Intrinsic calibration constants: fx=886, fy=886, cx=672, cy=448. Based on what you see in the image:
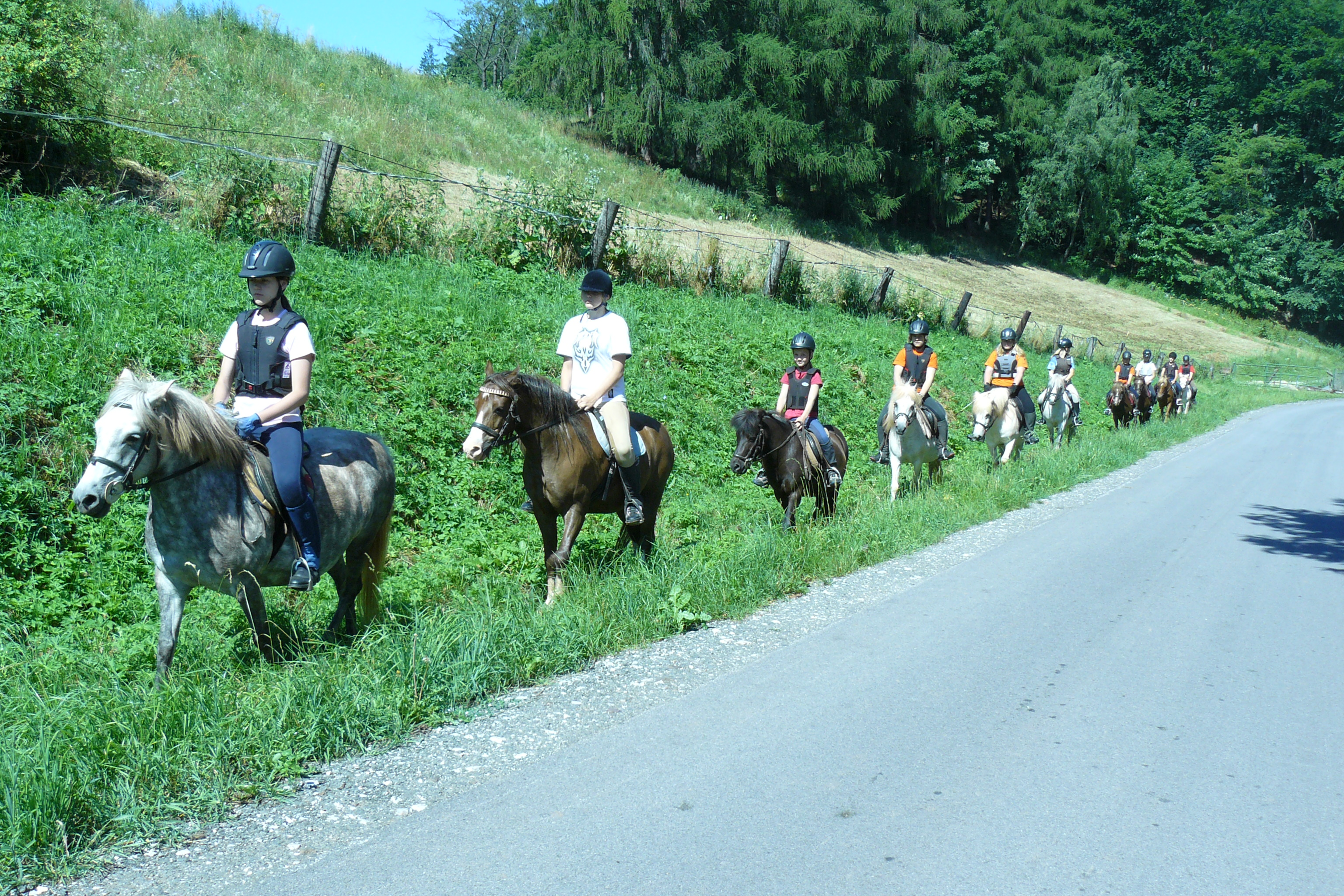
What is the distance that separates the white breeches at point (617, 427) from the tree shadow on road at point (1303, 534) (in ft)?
24.0

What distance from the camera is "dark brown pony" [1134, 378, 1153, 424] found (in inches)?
1001

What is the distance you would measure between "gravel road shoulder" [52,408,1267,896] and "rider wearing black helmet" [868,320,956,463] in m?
5.44

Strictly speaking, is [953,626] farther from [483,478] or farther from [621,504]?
[483,478]

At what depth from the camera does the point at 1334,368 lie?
201 feet

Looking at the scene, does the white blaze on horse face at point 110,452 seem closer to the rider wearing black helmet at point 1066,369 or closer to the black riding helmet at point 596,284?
the black riding helmet at point 596,284

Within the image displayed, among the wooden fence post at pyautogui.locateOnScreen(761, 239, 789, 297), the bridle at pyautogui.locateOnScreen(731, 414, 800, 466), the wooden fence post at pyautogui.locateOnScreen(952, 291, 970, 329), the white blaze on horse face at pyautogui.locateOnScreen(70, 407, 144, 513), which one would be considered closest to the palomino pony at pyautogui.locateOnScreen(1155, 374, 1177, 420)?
the wooden fence post at pyautogui.locateOnScreen(952, 291, 970, 329)

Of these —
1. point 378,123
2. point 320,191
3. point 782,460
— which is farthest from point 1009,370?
point 378,123

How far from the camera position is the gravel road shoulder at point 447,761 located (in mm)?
3330

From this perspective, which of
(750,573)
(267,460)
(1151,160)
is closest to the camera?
(267,460)

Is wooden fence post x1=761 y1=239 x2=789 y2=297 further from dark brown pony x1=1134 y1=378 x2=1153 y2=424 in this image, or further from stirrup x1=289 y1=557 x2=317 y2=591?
stirrup x1=289 y1=557 x2=317 y2=591

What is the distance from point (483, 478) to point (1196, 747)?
6.77m

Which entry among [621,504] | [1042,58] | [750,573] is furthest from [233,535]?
[1042,58]

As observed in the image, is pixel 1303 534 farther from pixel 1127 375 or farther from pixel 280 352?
pixel 1127 375

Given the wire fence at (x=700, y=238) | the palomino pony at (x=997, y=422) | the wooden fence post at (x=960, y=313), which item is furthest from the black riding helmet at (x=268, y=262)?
the wooden fence post at (x=960, y=313)
